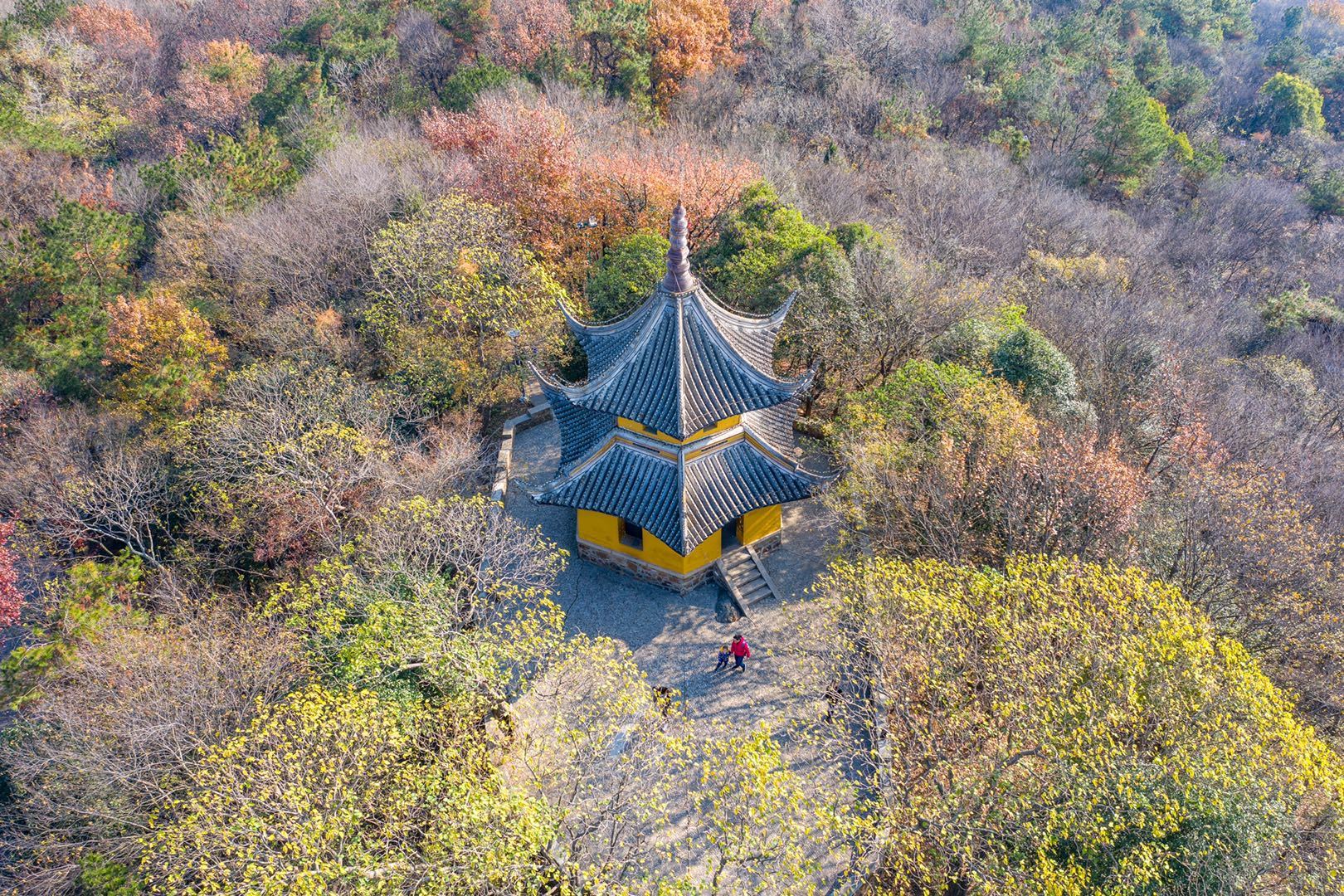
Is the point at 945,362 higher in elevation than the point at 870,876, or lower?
higher

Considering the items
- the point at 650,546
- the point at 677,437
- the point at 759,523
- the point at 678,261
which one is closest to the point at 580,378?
the point at 650,546

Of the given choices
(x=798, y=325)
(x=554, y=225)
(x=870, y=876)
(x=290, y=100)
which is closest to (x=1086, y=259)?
(x=798, y=325)

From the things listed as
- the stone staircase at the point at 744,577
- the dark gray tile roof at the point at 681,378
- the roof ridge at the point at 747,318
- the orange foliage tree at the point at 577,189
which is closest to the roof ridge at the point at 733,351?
the dark gray tile roof at the point at 681,378

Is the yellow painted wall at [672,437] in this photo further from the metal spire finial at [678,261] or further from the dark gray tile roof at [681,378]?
the metal spire finial at [678,261]

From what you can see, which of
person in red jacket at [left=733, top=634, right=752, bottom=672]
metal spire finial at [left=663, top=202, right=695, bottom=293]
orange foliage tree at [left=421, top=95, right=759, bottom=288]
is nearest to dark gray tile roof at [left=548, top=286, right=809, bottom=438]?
metal spire finial at [left=663, top=202, right=695, bottom=293]

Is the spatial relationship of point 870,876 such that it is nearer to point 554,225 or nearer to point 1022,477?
point 1022,477

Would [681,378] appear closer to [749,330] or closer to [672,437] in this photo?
[672,437]
